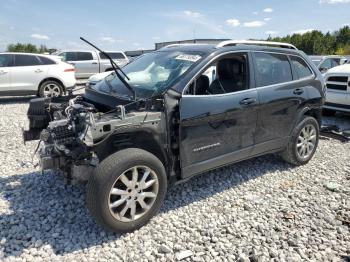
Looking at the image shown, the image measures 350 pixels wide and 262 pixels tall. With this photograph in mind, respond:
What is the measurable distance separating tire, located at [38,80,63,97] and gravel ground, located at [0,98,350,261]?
5996mm

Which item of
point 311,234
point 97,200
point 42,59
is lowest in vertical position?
point 311,234

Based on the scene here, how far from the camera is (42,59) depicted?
35.4 feet

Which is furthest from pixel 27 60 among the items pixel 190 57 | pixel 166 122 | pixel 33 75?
pixel 166 122

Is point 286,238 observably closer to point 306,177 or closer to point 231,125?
point 231,125

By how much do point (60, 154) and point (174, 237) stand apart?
56.4 inches

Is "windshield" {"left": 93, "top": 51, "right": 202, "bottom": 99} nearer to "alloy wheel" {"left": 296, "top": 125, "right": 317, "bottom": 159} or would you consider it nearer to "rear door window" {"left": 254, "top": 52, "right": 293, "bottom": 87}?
"rear door window" {"left": 254, "top": 52, "right": 293, "bottom": 87}

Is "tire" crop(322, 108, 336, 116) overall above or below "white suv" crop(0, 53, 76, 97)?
below

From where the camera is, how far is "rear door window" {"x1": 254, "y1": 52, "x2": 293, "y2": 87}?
14.4 feet

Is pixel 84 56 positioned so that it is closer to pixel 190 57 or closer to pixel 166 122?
pixel 190 57

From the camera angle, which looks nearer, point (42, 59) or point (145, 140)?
point (145, 140)

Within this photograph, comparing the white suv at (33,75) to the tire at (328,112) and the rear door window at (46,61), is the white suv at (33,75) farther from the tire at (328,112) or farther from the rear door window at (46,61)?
the tire at (328,112)

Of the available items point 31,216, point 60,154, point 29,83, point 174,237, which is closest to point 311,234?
point 174,237

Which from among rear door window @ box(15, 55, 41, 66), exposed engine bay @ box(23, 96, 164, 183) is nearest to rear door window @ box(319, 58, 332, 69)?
rear door window @ box(15, 55, 41, 66)

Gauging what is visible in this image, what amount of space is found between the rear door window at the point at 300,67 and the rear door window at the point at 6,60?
8.79m
